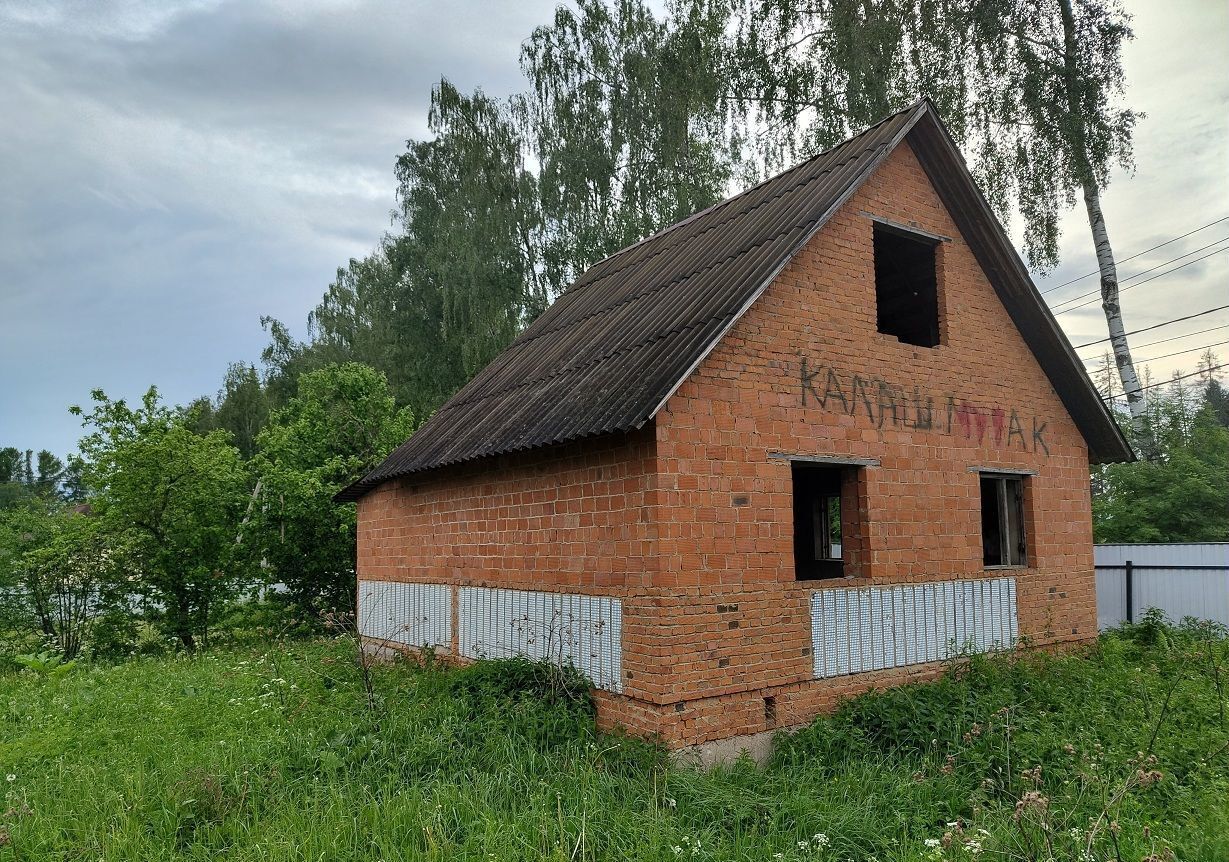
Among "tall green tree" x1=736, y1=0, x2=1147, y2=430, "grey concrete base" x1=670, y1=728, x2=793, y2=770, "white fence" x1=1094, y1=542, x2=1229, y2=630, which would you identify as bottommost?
"grey concrete base" x1=670, y1=728, x2=793, y2=770

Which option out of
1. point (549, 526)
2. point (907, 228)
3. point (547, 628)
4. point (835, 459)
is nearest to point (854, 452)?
point (835, 459)

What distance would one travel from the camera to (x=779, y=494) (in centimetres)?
740

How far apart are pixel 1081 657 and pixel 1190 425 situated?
13.8 m

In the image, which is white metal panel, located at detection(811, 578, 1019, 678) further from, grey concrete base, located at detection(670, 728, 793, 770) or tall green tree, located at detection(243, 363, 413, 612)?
tall green tree, located at detection(243, 363, 413, 612)

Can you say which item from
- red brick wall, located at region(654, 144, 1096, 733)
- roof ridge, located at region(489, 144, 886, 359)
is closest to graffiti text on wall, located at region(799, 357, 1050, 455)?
red brick wall, located at region(654, 144, 1096, 733)

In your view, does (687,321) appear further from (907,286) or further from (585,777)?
(907,286)

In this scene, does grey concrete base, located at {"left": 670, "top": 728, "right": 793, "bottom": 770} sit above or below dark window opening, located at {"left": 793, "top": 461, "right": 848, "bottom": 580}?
below

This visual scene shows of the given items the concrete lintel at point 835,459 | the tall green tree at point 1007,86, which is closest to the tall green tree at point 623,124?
the tall green tree at point 1007,86

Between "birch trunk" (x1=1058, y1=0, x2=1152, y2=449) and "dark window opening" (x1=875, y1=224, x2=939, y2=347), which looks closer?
"dark window opening" (x1=875, y1=224, x2=939, y2=347)

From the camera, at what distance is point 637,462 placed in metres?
6.85

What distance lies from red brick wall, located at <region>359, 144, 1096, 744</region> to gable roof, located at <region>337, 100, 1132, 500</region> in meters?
0.28

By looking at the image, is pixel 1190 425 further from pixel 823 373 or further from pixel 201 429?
pixel 201 429

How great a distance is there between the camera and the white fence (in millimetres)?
11742

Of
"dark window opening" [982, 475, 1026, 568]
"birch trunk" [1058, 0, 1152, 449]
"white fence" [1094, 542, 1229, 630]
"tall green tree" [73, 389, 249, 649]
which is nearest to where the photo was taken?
"dark window opening" [982, 475, 1026, 568]
